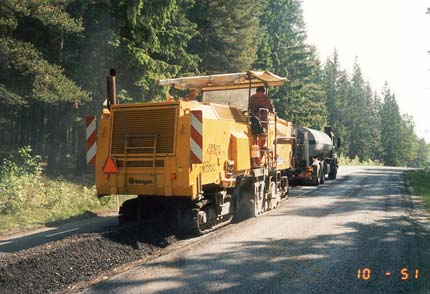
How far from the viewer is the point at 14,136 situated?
3362 centimetres

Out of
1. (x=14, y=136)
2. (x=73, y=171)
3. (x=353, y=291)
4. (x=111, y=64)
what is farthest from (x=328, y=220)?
(x=14, y=136)

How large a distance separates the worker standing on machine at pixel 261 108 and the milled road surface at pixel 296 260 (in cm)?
209

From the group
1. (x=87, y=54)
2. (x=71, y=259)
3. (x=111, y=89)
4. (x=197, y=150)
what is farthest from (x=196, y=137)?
(x=87, y=54)

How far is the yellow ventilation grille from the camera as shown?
8367 millimetres

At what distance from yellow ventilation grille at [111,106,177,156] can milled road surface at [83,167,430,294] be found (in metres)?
1.96

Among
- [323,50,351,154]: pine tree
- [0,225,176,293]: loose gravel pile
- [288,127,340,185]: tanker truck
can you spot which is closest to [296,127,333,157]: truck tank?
[288,127,340,185]: tanker truck

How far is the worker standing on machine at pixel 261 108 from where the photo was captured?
11445 mm

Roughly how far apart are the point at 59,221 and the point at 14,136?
2536cm

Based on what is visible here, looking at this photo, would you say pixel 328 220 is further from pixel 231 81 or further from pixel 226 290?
pixel 226 290

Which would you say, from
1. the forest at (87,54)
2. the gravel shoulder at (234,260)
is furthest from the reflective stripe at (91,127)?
the forest at (87,54)

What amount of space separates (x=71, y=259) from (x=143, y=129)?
3.01m

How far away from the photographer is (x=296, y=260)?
6902 mm

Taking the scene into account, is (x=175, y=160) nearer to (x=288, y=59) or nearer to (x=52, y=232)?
(x=52, y=232)

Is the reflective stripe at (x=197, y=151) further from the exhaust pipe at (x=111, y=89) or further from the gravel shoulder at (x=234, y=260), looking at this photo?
the exhaust pipe at (x=111, y=89)
